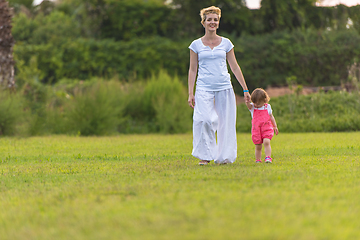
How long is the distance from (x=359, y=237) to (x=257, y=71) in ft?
80.6

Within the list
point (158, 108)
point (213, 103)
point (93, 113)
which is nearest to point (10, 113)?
point (93, 113)

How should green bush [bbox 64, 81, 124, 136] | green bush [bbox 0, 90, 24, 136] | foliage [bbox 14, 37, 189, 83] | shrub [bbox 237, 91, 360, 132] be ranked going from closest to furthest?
green bush [bbox 0, 90, 24, 136] → green bush [bbox 64, 81, 124, 136] → shrub [bbox 237, 91, 360, 132] → foliage [bbox 14, 37, 189, 83]

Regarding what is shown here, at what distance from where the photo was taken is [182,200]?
4.02 m

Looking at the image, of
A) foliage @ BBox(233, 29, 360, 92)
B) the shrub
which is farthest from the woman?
foliage @ BBox(233, 29, 360, 92)

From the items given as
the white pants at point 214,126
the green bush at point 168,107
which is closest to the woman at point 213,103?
the white pants at point 214,126

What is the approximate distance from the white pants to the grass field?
295mm

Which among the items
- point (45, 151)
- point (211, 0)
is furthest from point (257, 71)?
point (45, 151)

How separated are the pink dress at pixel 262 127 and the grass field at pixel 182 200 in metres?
0.45

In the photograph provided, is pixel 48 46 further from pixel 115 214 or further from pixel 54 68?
pixel 115 214

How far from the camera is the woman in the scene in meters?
6.72

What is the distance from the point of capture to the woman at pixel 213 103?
6.72 metres

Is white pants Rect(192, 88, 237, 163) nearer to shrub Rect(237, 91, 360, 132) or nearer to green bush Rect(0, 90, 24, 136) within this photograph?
green bush Rect(0, 90, 24, 136)

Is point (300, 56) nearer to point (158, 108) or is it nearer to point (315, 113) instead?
point (315, 113)

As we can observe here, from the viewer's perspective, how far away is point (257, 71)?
88.8ft
